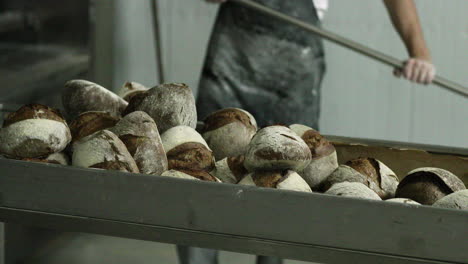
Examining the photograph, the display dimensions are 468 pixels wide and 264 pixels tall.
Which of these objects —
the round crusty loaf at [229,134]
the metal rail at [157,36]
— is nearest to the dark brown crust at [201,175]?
the round crusty loaf at [229,134]

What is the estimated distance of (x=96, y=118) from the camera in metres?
0.91

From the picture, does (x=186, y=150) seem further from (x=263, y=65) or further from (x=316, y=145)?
(x=263, y=65)

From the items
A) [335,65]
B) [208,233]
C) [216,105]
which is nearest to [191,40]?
[335,65]

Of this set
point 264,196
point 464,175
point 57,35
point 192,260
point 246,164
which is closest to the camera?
point 264,196

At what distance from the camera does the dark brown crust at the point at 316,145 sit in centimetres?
89

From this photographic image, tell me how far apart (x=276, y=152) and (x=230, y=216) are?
5.8 inches

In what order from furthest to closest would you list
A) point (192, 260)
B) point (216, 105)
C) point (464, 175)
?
point (216, 105) < point (192, 260) < point (464, 175)

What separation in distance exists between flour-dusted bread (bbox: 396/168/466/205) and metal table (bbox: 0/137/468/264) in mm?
171

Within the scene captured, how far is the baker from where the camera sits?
2.04 m

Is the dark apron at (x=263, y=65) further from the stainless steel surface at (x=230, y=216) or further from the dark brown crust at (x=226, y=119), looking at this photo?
the stainless steel surface at (x=230, y=216)

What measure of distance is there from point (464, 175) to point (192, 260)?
19.4 inches

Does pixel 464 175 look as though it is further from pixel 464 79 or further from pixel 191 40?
pixel 191 40

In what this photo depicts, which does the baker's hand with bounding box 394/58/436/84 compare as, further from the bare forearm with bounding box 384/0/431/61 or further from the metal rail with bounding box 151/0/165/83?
the metal rail with bounding box 151/0/165/83

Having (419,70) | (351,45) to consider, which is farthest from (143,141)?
(419,70)
